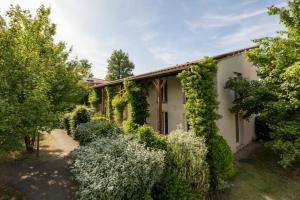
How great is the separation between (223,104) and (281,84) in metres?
3.44

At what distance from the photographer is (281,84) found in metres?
11.0

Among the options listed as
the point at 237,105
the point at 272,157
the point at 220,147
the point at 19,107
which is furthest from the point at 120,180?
the point at 272,157

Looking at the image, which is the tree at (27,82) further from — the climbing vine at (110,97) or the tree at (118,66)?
the tree at (118,66)

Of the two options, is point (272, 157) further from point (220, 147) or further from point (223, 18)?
point (223, 18)

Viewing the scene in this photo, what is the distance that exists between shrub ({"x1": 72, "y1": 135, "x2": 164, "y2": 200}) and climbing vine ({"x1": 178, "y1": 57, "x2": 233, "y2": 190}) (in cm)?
321

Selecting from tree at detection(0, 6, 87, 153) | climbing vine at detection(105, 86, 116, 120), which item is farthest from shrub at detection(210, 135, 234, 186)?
climbing vine at detection(105, 86, 116, 120)

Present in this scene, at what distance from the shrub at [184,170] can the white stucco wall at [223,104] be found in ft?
12.7

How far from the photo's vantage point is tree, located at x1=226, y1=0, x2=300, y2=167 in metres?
10.6

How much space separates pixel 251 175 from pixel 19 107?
1198 centimetres

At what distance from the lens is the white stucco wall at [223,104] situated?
43.4 feet

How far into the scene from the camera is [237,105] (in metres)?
13.2

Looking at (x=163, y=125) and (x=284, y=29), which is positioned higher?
(x=284, y=29)

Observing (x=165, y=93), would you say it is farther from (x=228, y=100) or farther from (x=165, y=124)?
(x=228, y=100)

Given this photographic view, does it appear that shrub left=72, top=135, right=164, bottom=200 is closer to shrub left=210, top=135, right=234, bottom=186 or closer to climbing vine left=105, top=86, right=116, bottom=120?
shrub left=210, top=135, right=234, bottom=186
